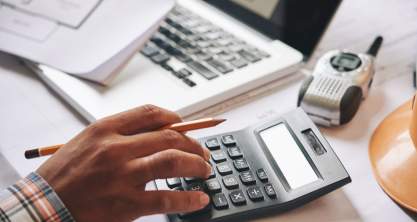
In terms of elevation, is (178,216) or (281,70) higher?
(281,70)

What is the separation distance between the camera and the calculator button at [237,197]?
1.41 ft

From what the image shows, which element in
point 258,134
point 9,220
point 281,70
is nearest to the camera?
point 9,220

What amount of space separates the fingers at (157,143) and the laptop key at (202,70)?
0.16 m

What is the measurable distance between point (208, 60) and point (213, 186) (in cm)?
21

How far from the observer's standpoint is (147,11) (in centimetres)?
64

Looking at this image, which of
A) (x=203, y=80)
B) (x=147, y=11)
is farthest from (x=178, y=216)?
(x=147, y=11)

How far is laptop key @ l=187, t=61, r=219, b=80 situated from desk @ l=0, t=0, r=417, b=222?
37 mm

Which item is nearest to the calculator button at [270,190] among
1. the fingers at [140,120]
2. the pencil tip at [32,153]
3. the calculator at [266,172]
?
the calculator at [266,172]

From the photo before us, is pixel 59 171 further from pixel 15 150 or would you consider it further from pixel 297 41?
→ pixel 297 41

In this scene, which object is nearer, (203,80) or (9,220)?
(9,220)

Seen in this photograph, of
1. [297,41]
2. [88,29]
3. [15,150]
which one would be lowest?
[15,150]

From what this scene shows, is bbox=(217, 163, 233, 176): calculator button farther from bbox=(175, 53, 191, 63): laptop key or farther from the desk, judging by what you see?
bbox=(175, 53, 191, 63): laptop key

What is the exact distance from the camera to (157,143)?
0.43 metres

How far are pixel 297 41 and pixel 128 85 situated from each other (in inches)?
8.7
